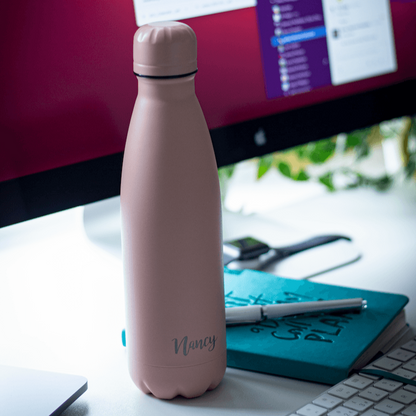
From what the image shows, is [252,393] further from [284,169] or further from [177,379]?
[284,169]

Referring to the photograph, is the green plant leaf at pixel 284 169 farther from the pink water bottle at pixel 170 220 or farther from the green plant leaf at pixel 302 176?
the pink water bottle at pixel 170 220

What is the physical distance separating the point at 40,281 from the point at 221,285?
11.0 inches

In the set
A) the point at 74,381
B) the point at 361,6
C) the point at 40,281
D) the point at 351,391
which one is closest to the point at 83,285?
the point at 40,281

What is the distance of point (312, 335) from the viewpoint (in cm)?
43

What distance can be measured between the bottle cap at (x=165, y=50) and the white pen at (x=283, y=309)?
0.20m

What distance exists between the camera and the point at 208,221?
0.34m

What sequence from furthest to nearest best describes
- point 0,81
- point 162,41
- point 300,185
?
point 300,185
point 0,81
point 162,41

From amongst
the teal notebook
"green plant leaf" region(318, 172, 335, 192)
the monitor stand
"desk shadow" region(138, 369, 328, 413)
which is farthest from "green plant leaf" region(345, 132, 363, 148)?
"desk shadow" region(138, 369, 328, 413)

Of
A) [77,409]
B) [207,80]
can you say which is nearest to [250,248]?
[207,80]

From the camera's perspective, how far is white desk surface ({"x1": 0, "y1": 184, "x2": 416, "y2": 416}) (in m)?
0.38

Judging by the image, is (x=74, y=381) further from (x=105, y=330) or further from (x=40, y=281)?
(x=40, y=281)

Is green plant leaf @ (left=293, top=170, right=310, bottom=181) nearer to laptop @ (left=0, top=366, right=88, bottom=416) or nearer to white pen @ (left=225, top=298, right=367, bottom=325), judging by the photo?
white pen @ (left=225, top=298, right=367, bottom=325)

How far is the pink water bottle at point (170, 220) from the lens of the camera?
0.33 meters

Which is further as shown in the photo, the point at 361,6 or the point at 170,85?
the point at 361,6
